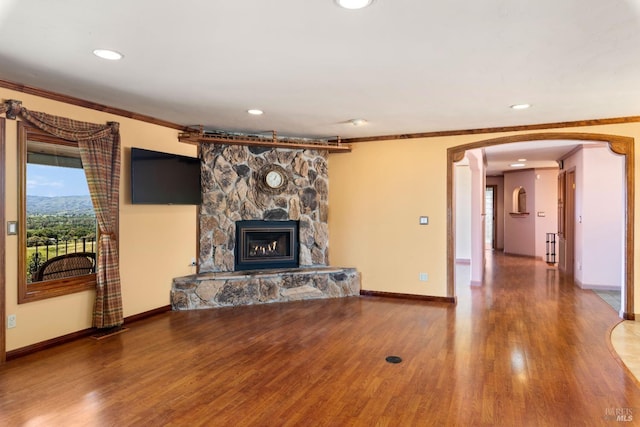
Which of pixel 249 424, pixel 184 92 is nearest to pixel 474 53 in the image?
pixel 184 92

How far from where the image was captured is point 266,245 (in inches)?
231

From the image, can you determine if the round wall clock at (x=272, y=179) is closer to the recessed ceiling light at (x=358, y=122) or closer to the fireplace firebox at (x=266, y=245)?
the fireplace firebox at (x=266, y=245)

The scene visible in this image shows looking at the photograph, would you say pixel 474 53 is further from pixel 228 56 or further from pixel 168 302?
pixel 168 302

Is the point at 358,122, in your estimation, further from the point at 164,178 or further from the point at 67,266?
the point at 67,266

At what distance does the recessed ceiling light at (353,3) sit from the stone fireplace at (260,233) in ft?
12.3

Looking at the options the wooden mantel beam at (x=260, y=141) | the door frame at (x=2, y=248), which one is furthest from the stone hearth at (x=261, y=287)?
the door frame at (x=2, y=248)

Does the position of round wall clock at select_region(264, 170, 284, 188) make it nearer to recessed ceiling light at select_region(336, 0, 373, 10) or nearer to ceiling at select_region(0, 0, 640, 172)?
ceiling at select_region(0, 0, 640, 172)

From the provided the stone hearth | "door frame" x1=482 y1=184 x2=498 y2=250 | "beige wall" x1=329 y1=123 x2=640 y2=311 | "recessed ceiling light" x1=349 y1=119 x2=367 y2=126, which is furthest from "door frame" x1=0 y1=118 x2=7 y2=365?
"door frame" x1=482 y1=184 x2=498 y2=250

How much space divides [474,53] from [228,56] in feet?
5.58

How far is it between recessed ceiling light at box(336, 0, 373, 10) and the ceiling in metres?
0.05

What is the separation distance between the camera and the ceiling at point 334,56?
2.15 meters

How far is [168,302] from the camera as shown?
16.7 ft

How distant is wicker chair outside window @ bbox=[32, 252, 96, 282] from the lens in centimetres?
371

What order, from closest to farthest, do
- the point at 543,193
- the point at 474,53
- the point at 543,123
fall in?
1. the point at 474,53
2. the point at 543,123
3. the point at 543,193
